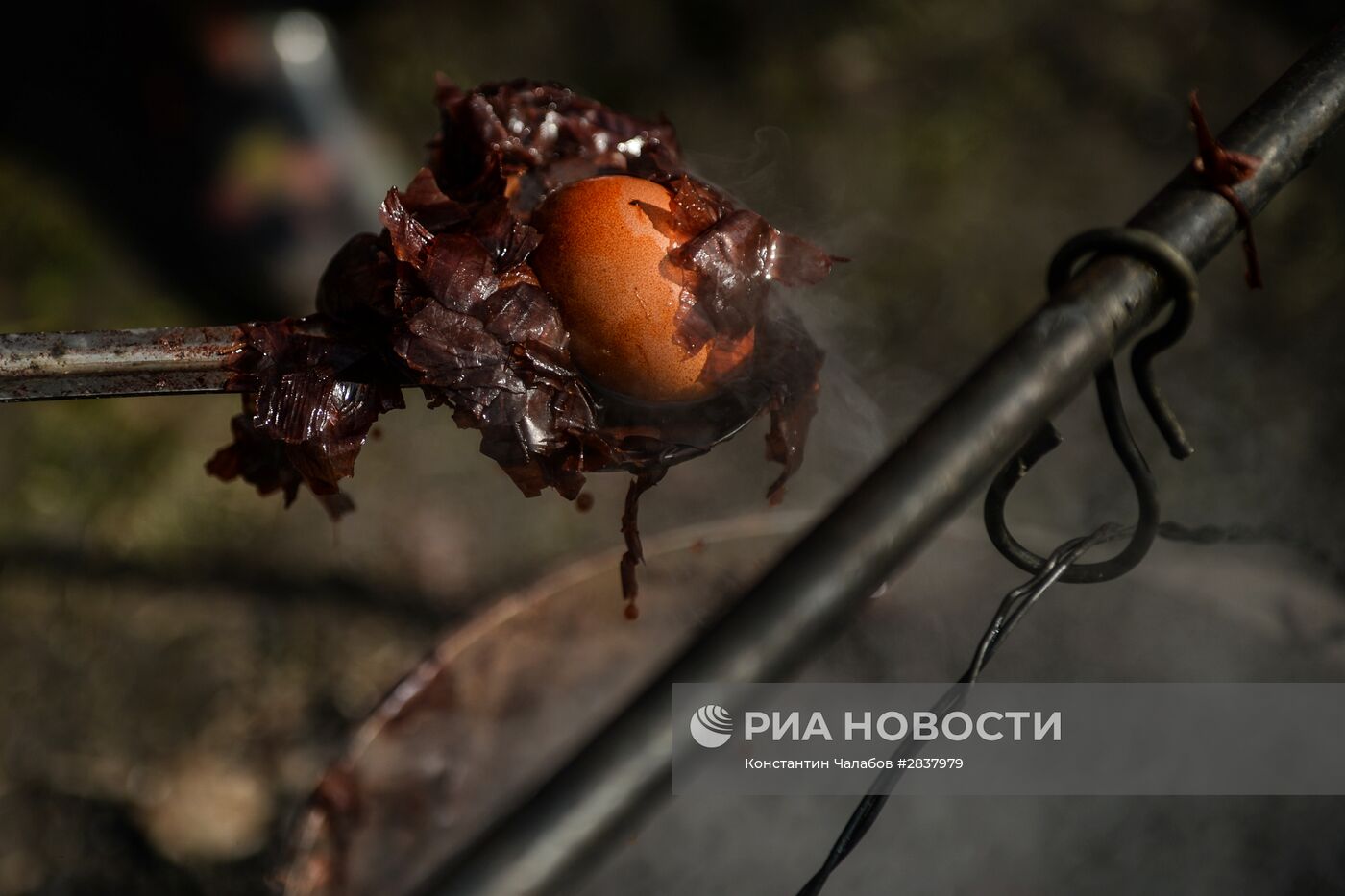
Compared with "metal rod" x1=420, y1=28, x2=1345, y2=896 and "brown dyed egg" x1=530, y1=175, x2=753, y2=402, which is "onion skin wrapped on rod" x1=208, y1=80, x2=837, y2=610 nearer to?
"brown dyed egg" x1=530, y1=175, x2=753, y2=402

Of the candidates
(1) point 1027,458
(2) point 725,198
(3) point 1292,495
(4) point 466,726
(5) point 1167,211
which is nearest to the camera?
(5) point 1167,211

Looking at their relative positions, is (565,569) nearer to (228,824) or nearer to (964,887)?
(964,887)

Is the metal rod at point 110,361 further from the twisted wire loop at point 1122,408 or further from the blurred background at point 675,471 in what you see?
the twisted wire loop at point 1122,408

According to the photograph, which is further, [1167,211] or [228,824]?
[228,824]

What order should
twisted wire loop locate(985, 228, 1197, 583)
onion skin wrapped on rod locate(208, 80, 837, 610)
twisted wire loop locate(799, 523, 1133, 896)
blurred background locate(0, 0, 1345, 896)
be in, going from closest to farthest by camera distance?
twisted wire loop locate(985, 228, 1197, 583) → twisted wire loop locate(799, 523, 1133, 896) → onion skin wrapped on rod locate(208, 80, 837, 610) → blurred background locate(0, 0, 1345, 896)

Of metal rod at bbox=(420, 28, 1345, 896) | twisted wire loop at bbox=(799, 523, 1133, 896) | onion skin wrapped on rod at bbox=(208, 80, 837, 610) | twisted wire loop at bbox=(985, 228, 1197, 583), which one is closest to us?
metal rod at bbox=(420, 28, 1345, 896)

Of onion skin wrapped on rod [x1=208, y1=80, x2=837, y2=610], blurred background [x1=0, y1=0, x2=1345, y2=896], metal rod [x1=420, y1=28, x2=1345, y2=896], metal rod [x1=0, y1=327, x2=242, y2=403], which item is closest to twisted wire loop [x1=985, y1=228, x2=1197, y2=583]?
metal rod [x1=420, y1=28, x2=1345, y2=896]

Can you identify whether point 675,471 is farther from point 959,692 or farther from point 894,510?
point 894,510

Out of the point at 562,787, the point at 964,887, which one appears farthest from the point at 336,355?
the point at 964,887
